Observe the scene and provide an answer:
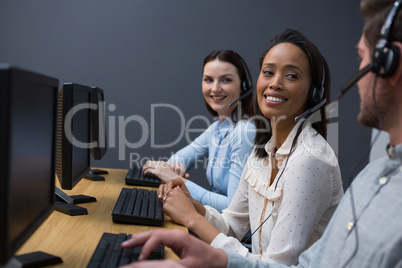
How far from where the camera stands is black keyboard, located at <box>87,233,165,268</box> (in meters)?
0.76

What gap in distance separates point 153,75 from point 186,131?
1.74ft

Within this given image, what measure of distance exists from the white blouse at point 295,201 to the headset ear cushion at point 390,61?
1.39 ft

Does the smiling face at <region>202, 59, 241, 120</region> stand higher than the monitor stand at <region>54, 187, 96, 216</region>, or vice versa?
the smiling face at <region>202, 59, 241, 120</region>

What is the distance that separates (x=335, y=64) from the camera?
10.3 feet

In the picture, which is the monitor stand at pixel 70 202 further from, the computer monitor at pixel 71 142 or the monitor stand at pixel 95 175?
the monitor stand at pixel 95 175

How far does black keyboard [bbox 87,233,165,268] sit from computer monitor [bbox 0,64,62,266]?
14 centimetres

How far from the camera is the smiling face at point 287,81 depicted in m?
1.27

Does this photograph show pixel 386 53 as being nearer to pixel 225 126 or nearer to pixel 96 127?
pixel 96 127

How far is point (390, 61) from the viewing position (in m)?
0.69

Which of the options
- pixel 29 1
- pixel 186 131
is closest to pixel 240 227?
pixel 186 131

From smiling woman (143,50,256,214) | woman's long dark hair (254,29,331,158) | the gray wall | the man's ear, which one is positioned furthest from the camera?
the gray wall

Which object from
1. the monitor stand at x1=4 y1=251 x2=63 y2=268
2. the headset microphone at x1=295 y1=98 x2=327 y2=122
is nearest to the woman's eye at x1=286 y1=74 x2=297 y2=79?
the headset microphone at x1=295 y1=98 x2=327 y2=122

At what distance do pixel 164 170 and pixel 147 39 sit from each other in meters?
1.53

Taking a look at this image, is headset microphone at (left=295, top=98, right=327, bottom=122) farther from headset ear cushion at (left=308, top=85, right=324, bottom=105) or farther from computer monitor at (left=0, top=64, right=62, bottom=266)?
computer monitor at (left=0, top=64, right=62, bottom=266)
